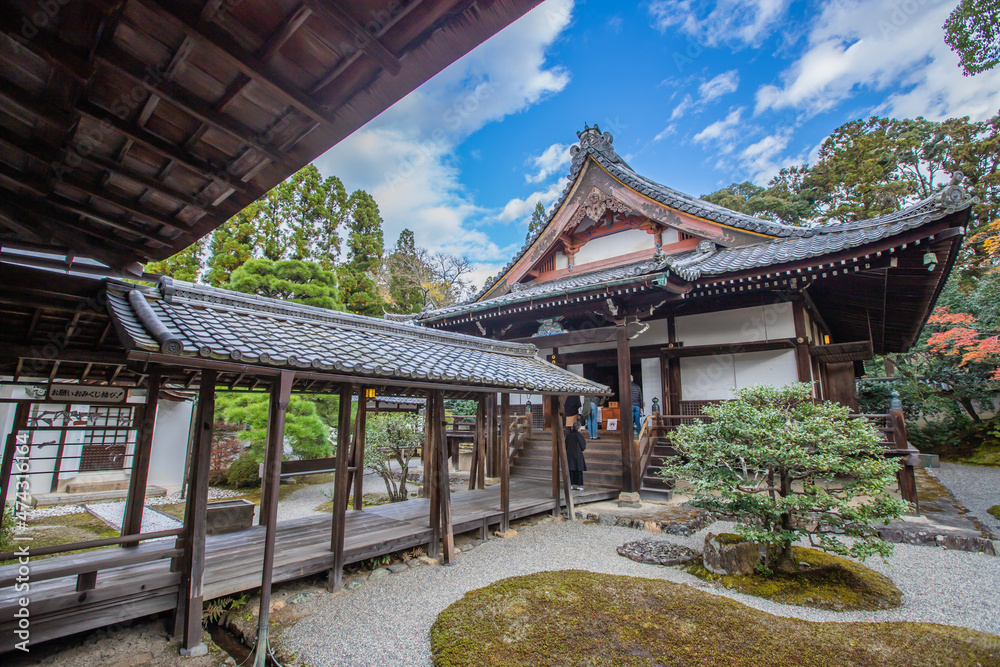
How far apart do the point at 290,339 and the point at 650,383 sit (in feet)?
29.5

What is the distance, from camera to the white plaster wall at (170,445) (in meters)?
13.0

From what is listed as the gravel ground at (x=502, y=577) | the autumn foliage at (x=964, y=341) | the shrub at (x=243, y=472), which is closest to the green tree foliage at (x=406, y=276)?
the shrub at (x=243, y=472)

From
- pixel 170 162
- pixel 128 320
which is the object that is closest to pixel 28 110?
pixel 170 162

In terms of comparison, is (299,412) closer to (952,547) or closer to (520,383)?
(520,383)

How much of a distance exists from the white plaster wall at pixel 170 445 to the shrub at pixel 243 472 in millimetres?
1724

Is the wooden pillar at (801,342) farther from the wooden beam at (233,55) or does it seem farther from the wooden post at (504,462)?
the wooden beam at (233,55)

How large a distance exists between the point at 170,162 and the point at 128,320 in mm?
1766

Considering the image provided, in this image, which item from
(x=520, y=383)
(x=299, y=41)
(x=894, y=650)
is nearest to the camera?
(x=299, y=41)

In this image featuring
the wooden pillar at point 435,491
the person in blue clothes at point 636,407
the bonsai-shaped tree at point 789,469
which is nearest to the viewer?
the bonsai-shaped tree at point 789,469

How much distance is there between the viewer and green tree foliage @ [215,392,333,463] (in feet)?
38.3

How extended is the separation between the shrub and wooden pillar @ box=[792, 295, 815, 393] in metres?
14.0

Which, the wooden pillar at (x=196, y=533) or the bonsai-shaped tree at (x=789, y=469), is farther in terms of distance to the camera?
the bonsai-shaped tree at (x=789, y=469)

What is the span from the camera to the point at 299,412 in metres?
12.8

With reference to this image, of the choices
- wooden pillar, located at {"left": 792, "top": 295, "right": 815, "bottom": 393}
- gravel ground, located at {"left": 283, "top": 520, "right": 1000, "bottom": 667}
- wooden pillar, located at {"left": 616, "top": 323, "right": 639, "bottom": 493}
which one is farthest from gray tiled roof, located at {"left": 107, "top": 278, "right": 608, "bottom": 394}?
wooden pillar, located at {"left": 792, "top": 295, "right": 815, "bottom": 393}
